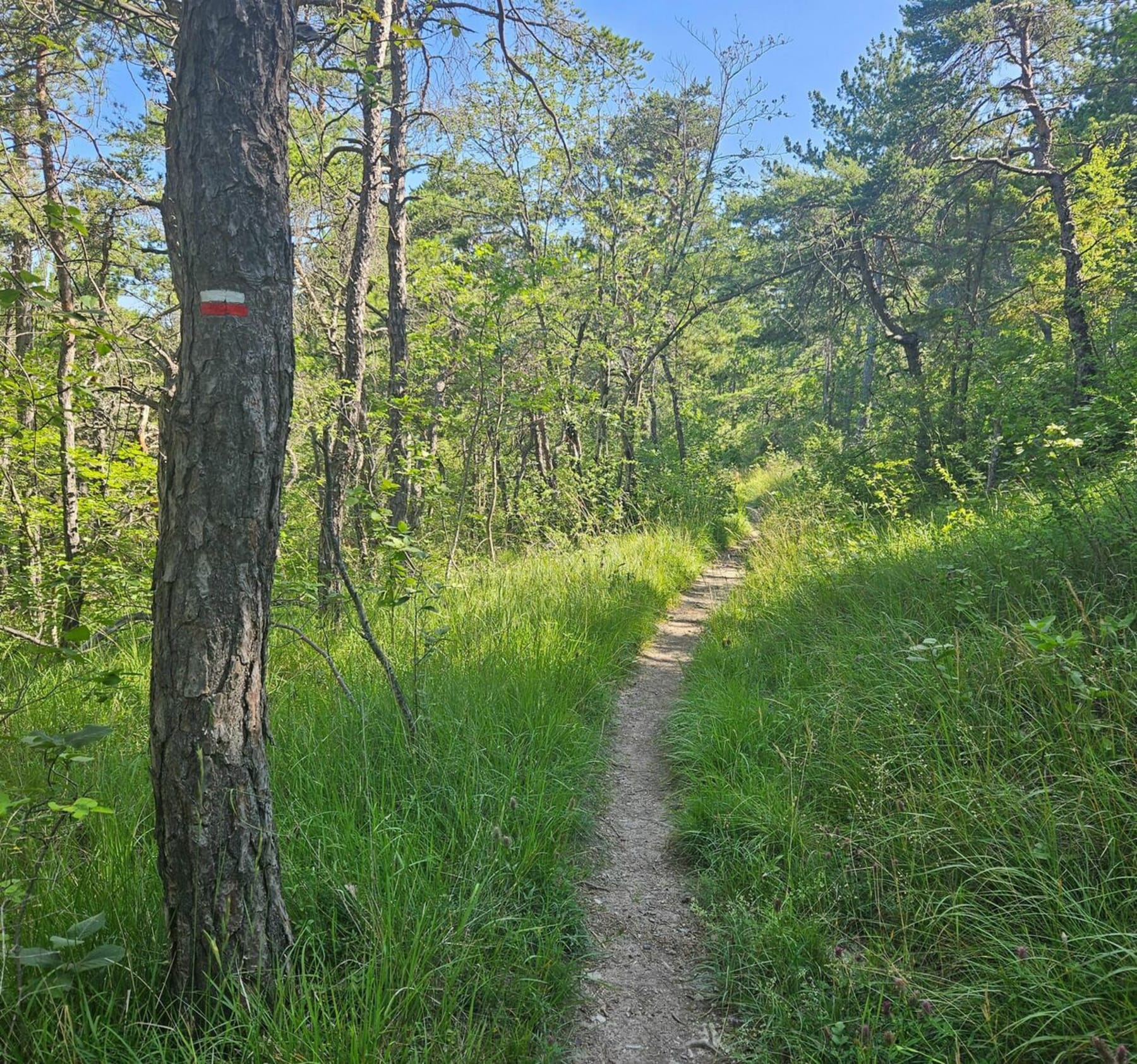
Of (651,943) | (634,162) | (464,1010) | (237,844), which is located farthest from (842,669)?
(634,162)

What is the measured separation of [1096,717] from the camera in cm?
245

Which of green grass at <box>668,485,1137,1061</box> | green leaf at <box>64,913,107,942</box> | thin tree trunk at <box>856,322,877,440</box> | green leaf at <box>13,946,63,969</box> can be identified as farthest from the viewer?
thin tree trunk at <box>856,322,877,440</box>

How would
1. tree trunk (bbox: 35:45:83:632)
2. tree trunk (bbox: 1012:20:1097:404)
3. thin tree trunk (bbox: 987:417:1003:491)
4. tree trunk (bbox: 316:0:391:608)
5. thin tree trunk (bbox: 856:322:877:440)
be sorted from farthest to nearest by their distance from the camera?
1. thin tree trunk (bbox: 856:322:877:440)
2. tree trunk (bbox: 1012:20:1097:404)
3. thin tree trunk (bbox: 987:417:1003:491)
4. tree trunk (bbox: 316:0:391:608)
5. tree trunk (bbox: 35:45:83:632)

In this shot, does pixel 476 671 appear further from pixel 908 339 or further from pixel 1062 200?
pixel 908 339

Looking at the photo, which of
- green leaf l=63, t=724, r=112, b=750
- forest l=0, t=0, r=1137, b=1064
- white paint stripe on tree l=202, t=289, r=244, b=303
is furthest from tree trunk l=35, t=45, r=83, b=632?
white paint stripe on tree l=202, t=289, r=244, b=303

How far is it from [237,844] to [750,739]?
9.58 ft

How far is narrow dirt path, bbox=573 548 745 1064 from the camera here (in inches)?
80.9

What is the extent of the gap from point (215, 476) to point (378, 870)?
65.1 inches

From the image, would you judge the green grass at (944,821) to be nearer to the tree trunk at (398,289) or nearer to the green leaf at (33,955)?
the green leaf at (33,955)

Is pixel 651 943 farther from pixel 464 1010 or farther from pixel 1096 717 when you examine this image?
pixel 1096 717

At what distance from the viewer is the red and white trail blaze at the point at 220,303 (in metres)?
1.62

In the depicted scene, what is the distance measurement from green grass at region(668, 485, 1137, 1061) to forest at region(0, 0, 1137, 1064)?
22mm

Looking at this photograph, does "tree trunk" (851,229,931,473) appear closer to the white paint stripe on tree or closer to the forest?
the forest

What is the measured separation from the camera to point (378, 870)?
7.54 ft
